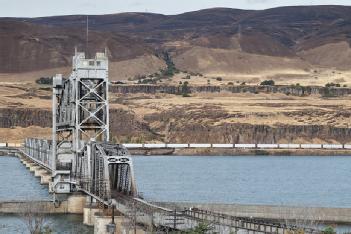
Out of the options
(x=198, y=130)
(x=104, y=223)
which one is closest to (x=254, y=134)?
(x=198, y=130)

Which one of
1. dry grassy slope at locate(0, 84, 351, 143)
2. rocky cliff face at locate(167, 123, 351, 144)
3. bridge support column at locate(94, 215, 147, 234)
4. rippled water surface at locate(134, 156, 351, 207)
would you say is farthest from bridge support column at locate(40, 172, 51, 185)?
rocky cliff face at locate(167, 123, 351, 144)

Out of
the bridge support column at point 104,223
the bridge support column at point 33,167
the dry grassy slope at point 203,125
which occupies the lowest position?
the bridge support column at point 33,167

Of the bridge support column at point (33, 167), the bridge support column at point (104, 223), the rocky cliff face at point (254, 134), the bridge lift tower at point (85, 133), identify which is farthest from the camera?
the rocky cliff face at point (254, 134)

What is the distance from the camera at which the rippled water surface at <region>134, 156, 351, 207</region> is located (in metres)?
86.3

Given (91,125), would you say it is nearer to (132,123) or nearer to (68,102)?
(68,102)

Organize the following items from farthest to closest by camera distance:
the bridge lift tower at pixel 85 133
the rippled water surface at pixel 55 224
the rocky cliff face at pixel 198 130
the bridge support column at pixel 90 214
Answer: the rocky cliff face at pixel 198 130, the bridge lift tower at pixel 85 133, the bridge support column at pixel 90 214, the rippled water surface at pixel 55 224

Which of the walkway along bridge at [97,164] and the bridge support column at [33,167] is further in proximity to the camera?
the bridge support column at [33,167]

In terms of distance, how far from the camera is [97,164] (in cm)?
6209

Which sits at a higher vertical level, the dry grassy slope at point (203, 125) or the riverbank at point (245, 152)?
the dry grassy slope at point (203, 125)

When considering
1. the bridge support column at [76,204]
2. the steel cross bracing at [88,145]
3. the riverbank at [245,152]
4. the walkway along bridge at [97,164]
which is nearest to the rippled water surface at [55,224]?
the bridge support column at [76,204]

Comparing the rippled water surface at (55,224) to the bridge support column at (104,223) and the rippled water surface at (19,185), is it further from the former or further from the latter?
the rippled water surface at (19,185)

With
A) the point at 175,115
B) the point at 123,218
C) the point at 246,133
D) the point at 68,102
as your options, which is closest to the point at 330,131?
the point at 246,133

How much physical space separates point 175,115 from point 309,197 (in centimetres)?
10728

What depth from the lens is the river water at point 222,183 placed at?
8175cm
